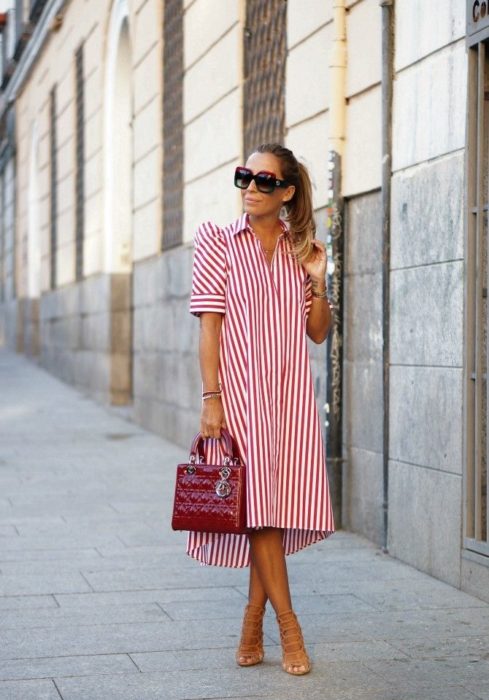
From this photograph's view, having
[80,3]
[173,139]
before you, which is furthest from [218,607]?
[80,3]

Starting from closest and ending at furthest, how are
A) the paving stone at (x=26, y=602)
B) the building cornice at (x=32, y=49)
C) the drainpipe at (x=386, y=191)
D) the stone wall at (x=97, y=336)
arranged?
1. the paving stone at (x=26, y=602)
2. the drainpipe at (x=386, y=191)
3. the stone wall at (x=97, y=336)
4. the building cornice at (x=32, y=49)

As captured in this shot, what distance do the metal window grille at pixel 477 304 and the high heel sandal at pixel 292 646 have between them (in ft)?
4.79

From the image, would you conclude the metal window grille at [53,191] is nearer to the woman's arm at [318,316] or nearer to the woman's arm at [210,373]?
the woman's arm at [318,316]

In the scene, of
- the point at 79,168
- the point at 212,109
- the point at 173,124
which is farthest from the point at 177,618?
the point at 79,168

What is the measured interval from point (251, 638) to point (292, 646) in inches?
7.0

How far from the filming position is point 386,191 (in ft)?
23.7

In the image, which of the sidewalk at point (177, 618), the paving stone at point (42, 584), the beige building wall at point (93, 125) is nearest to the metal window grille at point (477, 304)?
the sidewalk at point (177, 618)

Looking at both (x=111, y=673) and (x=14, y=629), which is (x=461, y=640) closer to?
(x=111, y=673)

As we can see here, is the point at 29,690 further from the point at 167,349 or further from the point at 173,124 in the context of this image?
the point at 173,124

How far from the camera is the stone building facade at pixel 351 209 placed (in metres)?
6.36

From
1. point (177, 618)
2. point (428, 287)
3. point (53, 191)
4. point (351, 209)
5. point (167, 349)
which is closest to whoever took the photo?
point (177, 618)

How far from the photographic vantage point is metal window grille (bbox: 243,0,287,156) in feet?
31.3

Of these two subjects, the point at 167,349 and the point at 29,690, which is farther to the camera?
the point at 167,349

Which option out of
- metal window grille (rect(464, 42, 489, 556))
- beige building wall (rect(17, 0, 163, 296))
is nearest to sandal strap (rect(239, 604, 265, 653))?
metal window grille (rect(464, 42, 489, 556))
